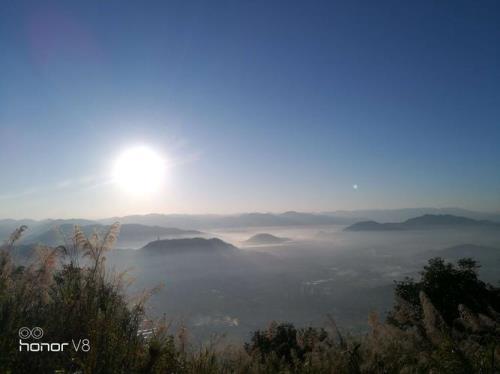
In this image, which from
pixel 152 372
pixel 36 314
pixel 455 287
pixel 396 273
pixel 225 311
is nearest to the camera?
pixel 152 372

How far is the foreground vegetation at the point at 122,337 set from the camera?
296 cm

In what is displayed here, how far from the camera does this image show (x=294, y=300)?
141 metres

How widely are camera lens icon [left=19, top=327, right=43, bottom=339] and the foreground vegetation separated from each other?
61 millimetres

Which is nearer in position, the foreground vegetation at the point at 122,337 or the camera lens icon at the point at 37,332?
the foreground vegetation at the point at 122,337

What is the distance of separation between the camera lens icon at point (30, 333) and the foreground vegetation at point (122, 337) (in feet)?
0.20

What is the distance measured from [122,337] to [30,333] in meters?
0.91

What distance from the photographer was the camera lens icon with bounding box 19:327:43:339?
3.05 meters

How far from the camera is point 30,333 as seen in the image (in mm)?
3121

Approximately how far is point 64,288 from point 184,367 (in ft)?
6.09

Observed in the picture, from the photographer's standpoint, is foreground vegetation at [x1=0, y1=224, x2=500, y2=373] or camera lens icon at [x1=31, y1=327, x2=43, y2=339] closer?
foreground vegetation at [x1=0, y1=224, x2=500, y2=373]

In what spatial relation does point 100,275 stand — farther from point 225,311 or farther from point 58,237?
point 225,311

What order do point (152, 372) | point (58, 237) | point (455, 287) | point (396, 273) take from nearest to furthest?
1. point (152, 372)
2. point (58, 237)
3. point (455, 287)
4. point (396, 273)

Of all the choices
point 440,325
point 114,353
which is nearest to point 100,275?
point 114,353

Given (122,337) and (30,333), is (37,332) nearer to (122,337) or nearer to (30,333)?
(30,333)
